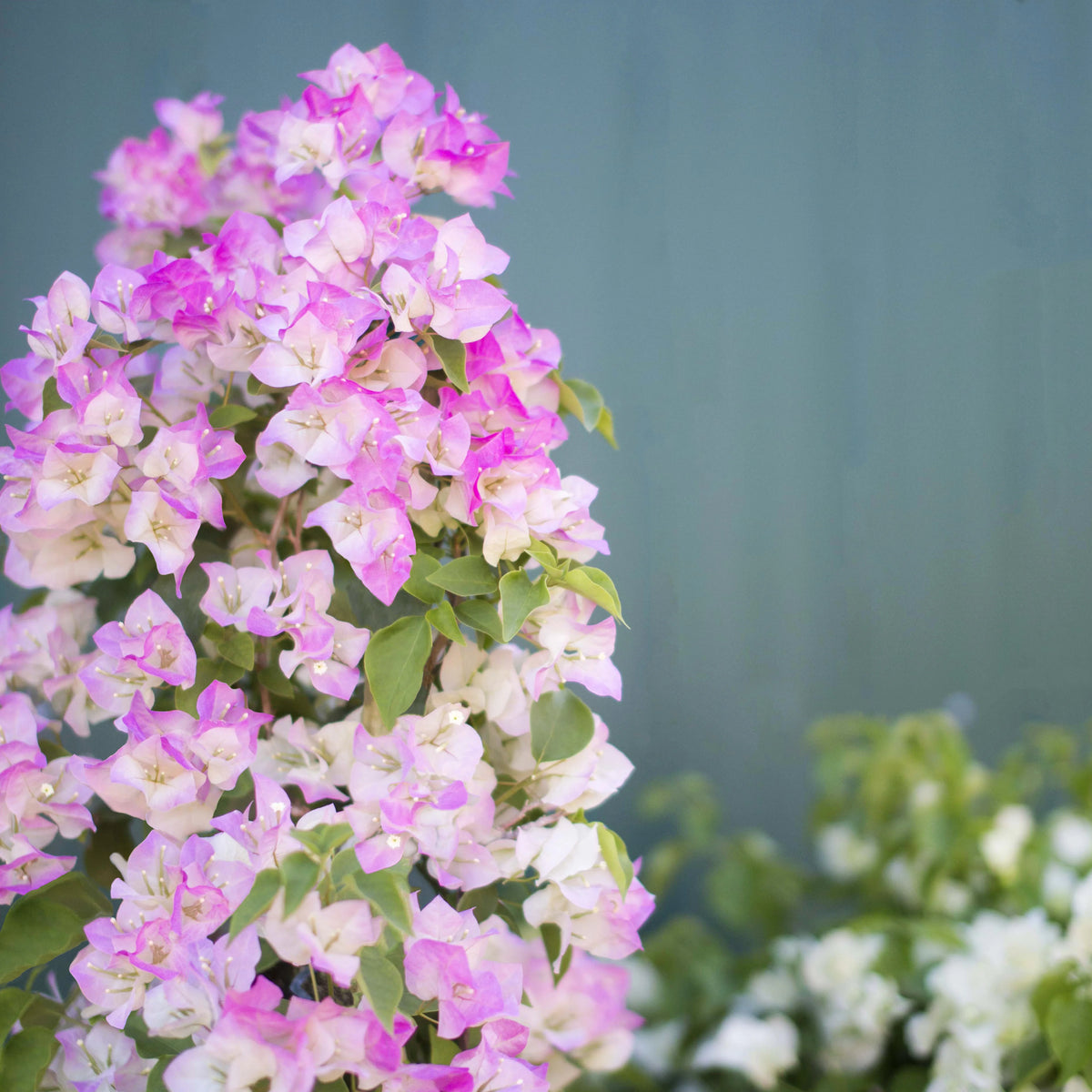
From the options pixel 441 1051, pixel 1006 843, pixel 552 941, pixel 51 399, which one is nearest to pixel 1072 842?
pixel 1006 843

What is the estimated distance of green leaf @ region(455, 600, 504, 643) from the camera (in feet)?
1.85

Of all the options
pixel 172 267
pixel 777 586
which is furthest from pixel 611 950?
pixel 777 586

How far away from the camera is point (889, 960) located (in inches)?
41.4

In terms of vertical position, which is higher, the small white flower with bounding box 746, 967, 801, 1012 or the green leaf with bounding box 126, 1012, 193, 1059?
the green leaf with bounding box 126, 1012, 193, 1059

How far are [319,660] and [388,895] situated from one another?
0.51ft

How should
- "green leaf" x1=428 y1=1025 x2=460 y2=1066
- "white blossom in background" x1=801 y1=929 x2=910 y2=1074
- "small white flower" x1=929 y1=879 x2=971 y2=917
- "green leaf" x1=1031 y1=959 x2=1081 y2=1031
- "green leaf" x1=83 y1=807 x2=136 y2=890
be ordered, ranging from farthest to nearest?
"small white flower" x1=929 y1=879 x2=971 y2=917 → "white blossom in background" x1=801 y1=929 x2=910 y2=1074 → "green leaf" x1=1031 y1=959 x2=1081 y2=1031 → "green leaf" x1=83 y1=807 x2=136 y2=890 → "green leaf" x1=428 y1=1025 x2=460 y2=1066

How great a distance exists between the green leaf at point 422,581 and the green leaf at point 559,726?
0.31ft

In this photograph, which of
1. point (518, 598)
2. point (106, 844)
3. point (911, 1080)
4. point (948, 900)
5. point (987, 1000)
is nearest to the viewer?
point (518, 598)

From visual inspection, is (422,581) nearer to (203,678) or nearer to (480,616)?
(480,616)

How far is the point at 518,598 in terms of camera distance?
0.55 metres

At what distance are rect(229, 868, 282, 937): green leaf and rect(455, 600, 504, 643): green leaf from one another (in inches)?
7.0

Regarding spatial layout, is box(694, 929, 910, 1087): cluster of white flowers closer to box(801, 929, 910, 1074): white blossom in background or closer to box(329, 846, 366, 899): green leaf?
box(801, 929, 910, 1074): white blossom in background

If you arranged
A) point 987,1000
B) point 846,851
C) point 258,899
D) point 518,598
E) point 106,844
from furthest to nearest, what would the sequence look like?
point 846,851, point 987,1000, point 106,844, point 518,598, point 258,899

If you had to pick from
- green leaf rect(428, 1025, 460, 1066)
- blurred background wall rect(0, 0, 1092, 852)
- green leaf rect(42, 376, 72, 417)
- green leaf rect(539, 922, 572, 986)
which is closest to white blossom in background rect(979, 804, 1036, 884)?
blurred background wall rect(0, 0, 1092, 852)
